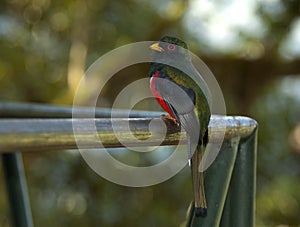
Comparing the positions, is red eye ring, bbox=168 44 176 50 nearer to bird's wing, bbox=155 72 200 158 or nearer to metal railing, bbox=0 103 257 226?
bird's wing, bbox=155 72 200 158

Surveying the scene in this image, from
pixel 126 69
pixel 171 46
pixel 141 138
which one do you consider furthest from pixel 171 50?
pixel 126 69

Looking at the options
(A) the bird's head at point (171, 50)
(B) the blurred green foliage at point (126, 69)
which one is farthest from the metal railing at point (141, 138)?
(B) the blurred green foliage at point (126, 69)

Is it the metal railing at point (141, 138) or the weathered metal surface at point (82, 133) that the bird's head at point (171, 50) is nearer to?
the metal railing at point (141, 138)

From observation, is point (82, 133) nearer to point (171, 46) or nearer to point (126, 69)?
point (171, 46)

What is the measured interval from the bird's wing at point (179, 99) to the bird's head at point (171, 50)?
4.8 inches

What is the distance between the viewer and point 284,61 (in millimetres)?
3637

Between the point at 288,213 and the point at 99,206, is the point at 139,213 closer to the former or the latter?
the point at 99,206

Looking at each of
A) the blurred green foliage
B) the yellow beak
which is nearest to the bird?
the yellow beak

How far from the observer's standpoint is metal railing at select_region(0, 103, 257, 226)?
0.51 m

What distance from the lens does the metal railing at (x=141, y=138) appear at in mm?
507

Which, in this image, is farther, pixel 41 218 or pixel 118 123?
pixel 41 218

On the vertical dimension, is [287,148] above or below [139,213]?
above

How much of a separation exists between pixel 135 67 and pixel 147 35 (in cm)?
20

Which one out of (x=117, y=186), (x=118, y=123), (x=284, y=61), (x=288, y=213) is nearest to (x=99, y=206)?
(x=117, y=186)
